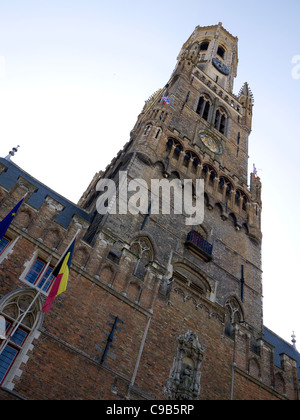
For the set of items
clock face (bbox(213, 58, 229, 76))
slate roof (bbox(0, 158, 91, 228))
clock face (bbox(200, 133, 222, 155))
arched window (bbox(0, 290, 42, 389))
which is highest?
clock face (bbox(213, 58, 229, 76))

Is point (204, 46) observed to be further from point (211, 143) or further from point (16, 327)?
point (16, 327)

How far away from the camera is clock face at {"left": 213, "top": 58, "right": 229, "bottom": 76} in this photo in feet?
140

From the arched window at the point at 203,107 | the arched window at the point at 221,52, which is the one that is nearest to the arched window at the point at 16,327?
the arched window at the point at 203,107

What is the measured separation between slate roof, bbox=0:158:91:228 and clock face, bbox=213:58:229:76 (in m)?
28.4

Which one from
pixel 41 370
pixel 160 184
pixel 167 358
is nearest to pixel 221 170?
pixel 160 184

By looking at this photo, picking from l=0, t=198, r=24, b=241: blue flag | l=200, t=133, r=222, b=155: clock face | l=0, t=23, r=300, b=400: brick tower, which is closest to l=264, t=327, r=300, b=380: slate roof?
l=0, t=23, r=300, b=400: brick tower

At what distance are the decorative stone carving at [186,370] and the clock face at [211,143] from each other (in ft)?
52.8

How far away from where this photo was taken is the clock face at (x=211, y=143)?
28.0m

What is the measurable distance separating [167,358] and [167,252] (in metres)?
5.77

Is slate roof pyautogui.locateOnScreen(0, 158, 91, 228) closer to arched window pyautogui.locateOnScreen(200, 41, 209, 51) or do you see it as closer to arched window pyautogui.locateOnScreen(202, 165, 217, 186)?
arched window pyautogui.locateOnScreen(202, 165, 217, 186)

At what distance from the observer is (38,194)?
776 inches

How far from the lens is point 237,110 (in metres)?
36.1

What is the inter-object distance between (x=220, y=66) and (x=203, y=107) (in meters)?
13.8

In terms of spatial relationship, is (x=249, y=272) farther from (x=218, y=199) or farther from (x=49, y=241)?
(x=49, y=241)
